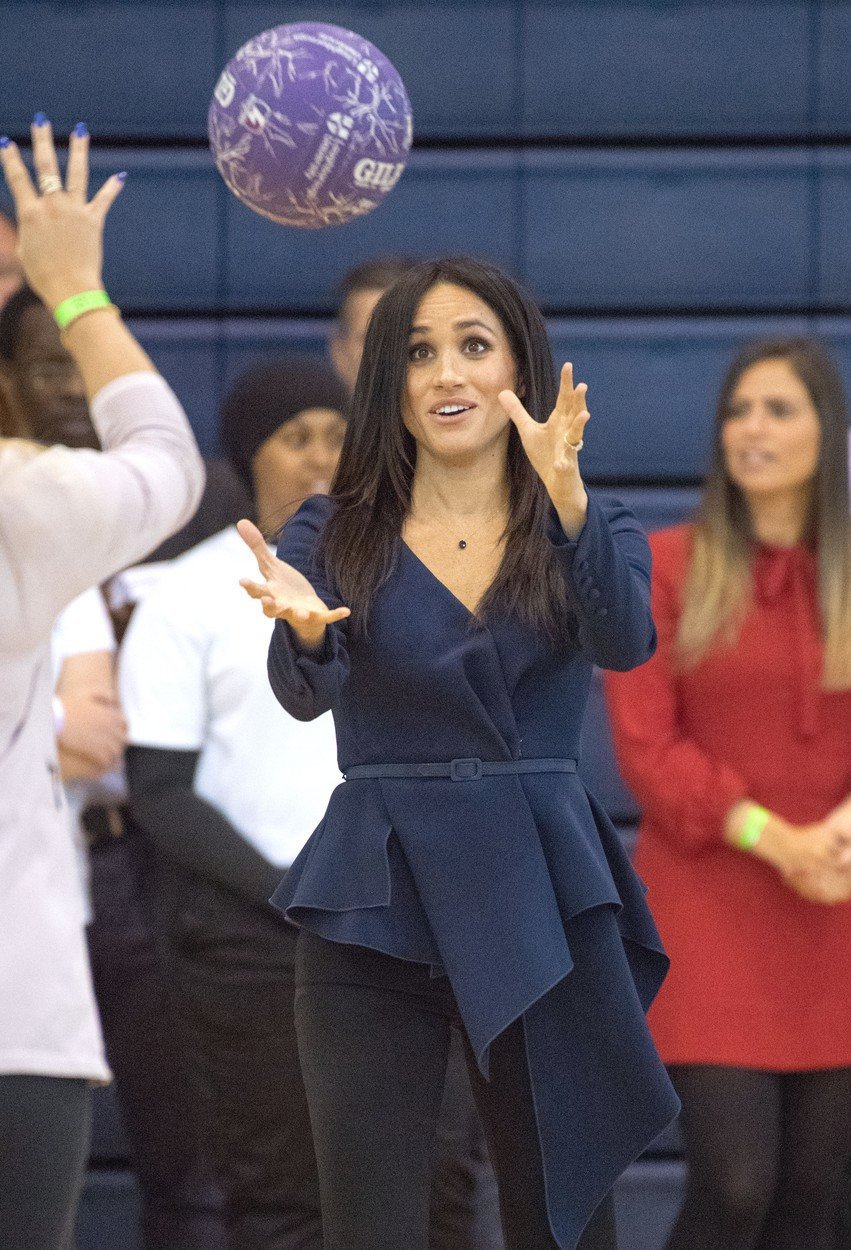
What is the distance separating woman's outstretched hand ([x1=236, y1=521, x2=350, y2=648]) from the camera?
2324 mm

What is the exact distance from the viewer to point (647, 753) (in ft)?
12.9

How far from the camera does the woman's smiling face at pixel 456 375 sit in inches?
100

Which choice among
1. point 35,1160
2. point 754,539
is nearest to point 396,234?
point 754,539

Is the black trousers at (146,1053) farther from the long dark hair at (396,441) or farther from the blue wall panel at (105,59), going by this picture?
the blue wall panel at (105,59)

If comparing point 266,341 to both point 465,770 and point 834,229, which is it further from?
point 465,770

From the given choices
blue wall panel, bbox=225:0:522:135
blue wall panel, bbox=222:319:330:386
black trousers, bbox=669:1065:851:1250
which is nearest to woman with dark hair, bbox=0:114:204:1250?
black trousers, bbox=669:1065:851:1250

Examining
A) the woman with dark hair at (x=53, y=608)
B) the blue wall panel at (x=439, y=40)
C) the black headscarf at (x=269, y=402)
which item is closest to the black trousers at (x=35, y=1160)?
the woman with dark hair at (x=53, y=608)

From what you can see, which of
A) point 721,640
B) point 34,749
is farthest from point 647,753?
point 34,749

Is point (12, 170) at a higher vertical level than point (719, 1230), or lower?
higher

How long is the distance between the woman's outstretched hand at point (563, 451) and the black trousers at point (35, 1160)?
87cm

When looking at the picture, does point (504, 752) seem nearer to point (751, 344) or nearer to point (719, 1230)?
point (719, 1230)

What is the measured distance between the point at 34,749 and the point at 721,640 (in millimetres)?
1878

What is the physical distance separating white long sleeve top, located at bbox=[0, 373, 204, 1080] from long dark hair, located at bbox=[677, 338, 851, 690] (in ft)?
5.78

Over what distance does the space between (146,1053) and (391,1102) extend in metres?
1.93
